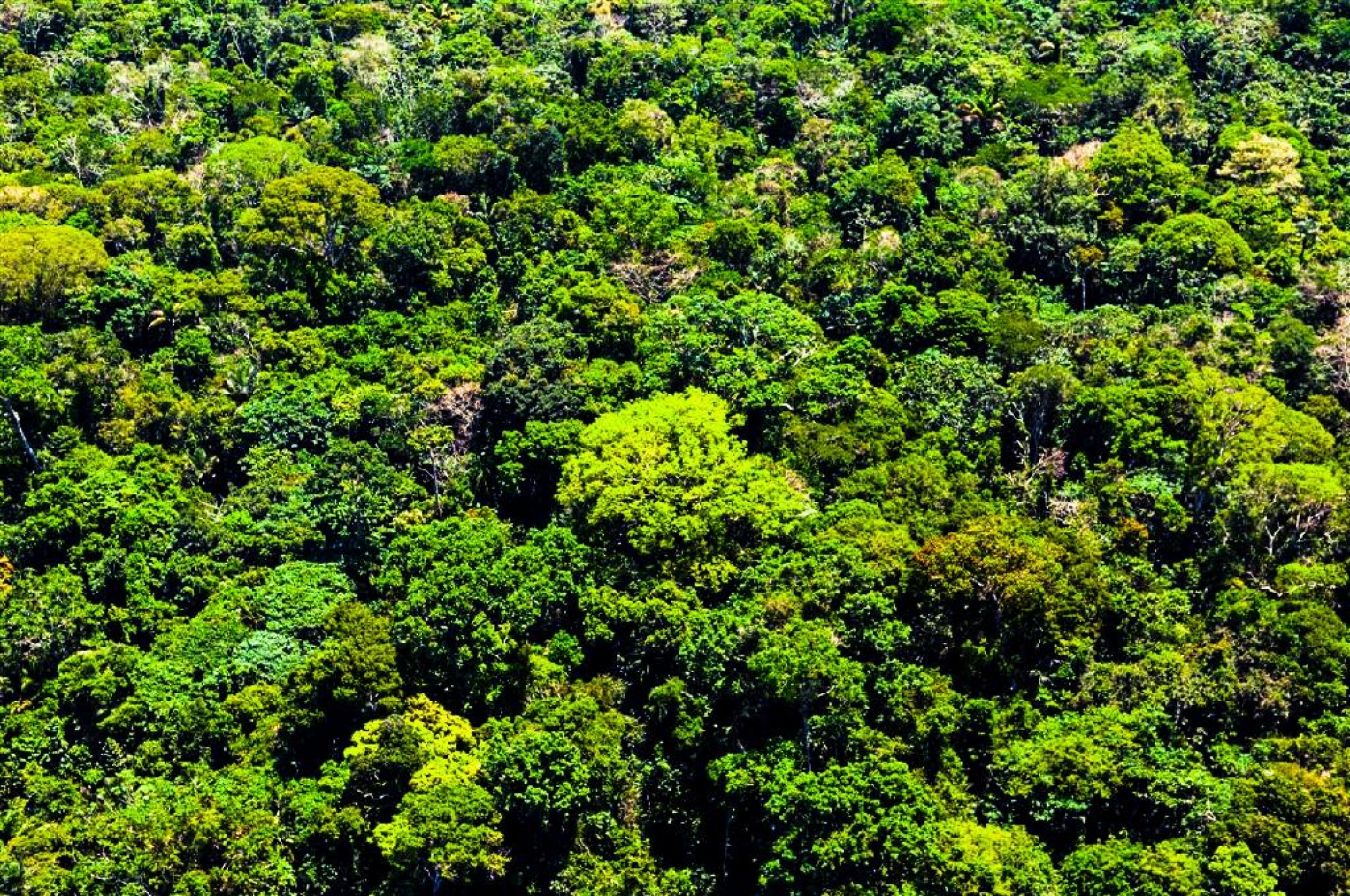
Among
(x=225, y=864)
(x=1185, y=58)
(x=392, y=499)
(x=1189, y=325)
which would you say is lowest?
(x=225, y=864)

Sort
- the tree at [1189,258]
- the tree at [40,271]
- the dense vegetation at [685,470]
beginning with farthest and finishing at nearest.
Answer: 1. the tree at [1189,258]
2. the tree at [40,271]
3. the dense vegetation at [685,470]

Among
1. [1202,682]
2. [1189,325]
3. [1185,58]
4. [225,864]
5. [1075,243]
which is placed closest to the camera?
[225,864]

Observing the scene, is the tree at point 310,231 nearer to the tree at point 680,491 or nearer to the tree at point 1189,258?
the tree at point 680,491

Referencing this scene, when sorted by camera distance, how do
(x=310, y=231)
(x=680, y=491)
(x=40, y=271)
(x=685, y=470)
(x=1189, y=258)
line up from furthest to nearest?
(x=310, y=231), (x=1189, y=258), (x=40, y=271), (x=685, y=470), (x=680, y=491)

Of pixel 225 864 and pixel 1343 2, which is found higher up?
pixel 1343 2

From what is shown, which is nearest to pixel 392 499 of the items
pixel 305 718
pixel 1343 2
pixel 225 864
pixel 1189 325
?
pixel 305 718

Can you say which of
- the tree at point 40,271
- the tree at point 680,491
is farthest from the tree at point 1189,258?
the tree at point 40,271

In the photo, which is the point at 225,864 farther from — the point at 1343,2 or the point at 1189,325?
the point at 1343,2

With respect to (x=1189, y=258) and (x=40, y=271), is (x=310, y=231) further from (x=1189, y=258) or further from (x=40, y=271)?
(x=1189, y=258)

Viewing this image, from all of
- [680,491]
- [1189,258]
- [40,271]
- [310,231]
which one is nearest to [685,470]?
[680,491]
